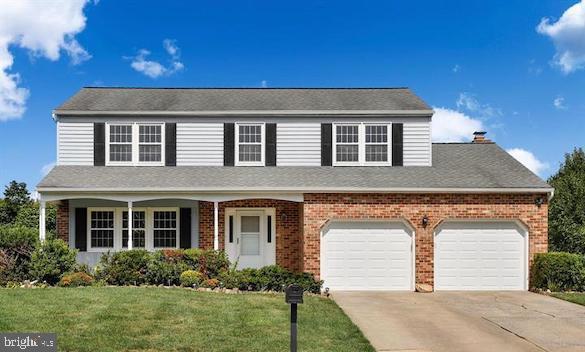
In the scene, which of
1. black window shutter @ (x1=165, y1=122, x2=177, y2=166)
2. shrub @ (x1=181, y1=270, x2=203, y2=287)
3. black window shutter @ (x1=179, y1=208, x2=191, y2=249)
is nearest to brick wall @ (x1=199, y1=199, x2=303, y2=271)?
black window shutter @ (x1=179, y1=208, x2=191, y2=249)

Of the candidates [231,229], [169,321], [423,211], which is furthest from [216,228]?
[169,321]

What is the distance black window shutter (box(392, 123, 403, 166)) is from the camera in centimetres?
Result: 1928

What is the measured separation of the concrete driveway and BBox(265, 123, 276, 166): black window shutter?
5.43 metres

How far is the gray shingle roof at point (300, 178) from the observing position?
17234 mm

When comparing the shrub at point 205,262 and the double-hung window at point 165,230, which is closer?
the shrub at point 205,262

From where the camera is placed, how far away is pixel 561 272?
1670cm

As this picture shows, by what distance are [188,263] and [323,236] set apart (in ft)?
13.7

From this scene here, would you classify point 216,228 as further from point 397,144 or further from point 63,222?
point 397,144

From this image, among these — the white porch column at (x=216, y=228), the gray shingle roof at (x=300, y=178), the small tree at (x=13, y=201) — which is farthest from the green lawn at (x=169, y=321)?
the small tree at (x=13, y=201)

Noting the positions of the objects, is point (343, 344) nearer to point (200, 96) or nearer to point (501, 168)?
point (501, 168)

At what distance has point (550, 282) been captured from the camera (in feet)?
54.8

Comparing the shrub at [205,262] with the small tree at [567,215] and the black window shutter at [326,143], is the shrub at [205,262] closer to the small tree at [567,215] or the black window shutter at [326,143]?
the black window shutter at [326,143]

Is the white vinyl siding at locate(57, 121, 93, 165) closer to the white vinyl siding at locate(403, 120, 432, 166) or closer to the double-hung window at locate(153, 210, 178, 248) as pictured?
the double-hung window at locate(153, 210, 178, 248)

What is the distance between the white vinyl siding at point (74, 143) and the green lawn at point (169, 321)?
6.29 m
